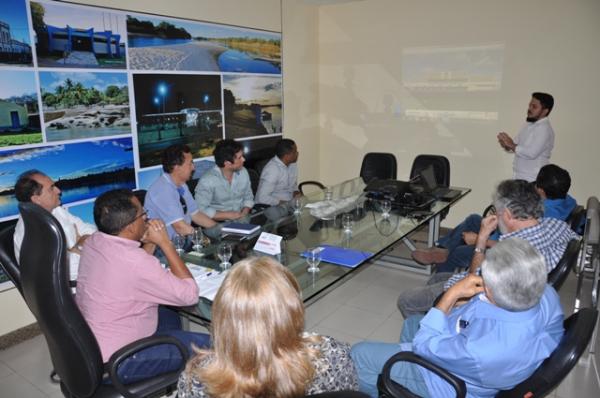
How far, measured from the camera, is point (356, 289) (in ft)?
13.9

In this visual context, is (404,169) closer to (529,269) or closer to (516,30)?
(516,30)

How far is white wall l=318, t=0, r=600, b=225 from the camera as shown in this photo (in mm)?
4926

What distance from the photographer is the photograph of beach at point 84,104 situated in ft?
11.3

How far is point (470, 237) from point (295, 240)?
1.40 metres

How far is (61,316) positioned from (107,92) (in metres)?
2.60

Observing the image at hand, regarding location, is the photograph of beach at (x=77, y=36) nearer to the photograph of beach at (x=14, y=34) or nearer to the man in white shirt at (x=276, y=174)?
the photograph of beach at (x=14, y=34)

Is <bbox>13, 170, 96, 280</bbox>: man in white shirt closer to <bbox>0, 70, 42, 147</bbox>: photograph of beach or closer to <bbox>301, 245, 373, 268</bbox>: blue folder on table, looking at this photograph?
<bbox>0, 70, 42, 147</bbox>: photograph of beach

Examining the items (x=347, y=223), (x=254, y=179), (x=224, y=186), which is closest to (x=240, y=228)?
(x=347, y=223)

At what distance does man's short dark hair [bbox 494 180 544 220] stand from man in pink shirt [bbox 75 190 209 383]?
5.89ft

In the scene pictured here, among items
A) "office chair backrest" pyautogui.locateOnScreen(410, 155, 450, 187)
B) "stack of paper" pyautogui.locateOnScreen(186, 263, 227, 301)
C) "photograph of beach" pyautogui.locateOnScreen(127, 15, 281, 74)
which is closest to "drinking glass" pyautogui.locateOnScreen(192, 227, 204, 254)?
"stack of paper" pyautogui.locateOnScreen(186, 263, 227, 301)

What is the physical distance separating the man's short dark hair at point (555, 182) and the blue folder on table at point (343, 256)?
57.7 inches

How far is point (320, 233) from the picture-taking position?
320cm

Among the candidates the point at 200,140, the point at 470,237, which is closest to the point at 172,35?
the point at 200,140

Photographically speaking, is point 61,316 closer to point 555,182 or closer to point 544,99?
point 555,182
